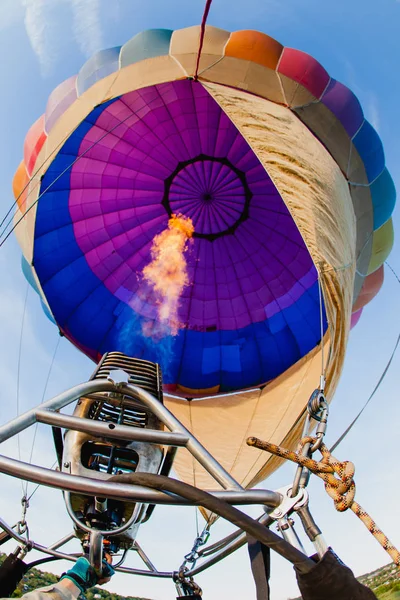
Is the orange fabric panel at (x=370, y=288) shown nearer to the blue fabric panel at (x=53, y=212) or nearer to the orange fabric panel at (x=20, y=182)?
the blue fabric panel at (x=53, y=212)

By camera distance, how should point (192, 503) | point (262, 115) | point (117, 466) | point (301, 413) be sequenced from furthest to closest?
point (301, 413), point (262, 115), point (117, 466), point (192, 503)

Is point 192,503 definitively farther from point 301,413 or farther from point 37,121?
point 37,121

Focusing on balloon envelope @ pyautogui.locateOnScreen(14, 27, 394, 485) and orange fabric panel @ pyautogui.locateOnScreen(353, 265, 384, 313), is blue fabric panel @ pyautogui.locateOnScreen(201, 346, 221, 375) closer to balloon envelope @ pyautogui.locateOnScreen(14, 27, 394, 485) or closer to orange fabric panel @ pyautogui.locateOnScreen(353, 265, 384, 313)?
balloon envelope @ pyautogui.locateOnScreen(14, 27, 394, 485)

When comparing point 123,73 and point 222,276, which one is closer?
point 123,73

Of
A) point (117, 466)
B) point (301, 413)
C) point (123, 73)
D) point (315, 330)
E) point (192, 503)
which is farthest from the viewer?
point (315, 330)

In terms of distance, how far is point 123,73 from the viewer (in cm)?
389

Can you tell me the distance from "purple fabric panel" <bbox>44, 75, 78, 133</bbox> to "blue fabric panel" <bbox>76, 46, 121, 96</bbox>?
88 millimetres

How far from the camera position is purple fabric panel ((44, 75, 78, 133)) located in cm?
415

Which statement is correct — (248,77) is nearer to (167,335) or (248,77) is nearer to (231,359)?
(167,335)

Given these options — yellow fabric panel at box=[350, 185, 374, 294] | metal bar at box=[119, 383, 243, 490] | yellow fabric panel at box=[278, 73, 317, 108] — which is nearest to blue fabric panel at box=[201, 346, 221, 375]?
yellow fabric panel at box=[350, 185, 374, 294]

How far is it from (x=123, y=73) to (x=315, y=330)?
306 centimetres

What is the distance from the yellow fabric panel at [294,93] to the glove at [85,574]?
329cm

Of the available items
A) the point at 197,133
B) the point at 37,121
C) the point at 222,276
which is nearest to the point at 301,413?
the point at 222,276

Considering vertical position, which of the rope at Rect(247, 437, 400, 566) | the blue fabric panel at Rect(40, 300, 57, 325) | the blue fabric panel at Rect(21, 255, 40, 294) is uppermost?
the blue fabric panel at Rect(21, 255, 40, 294)
